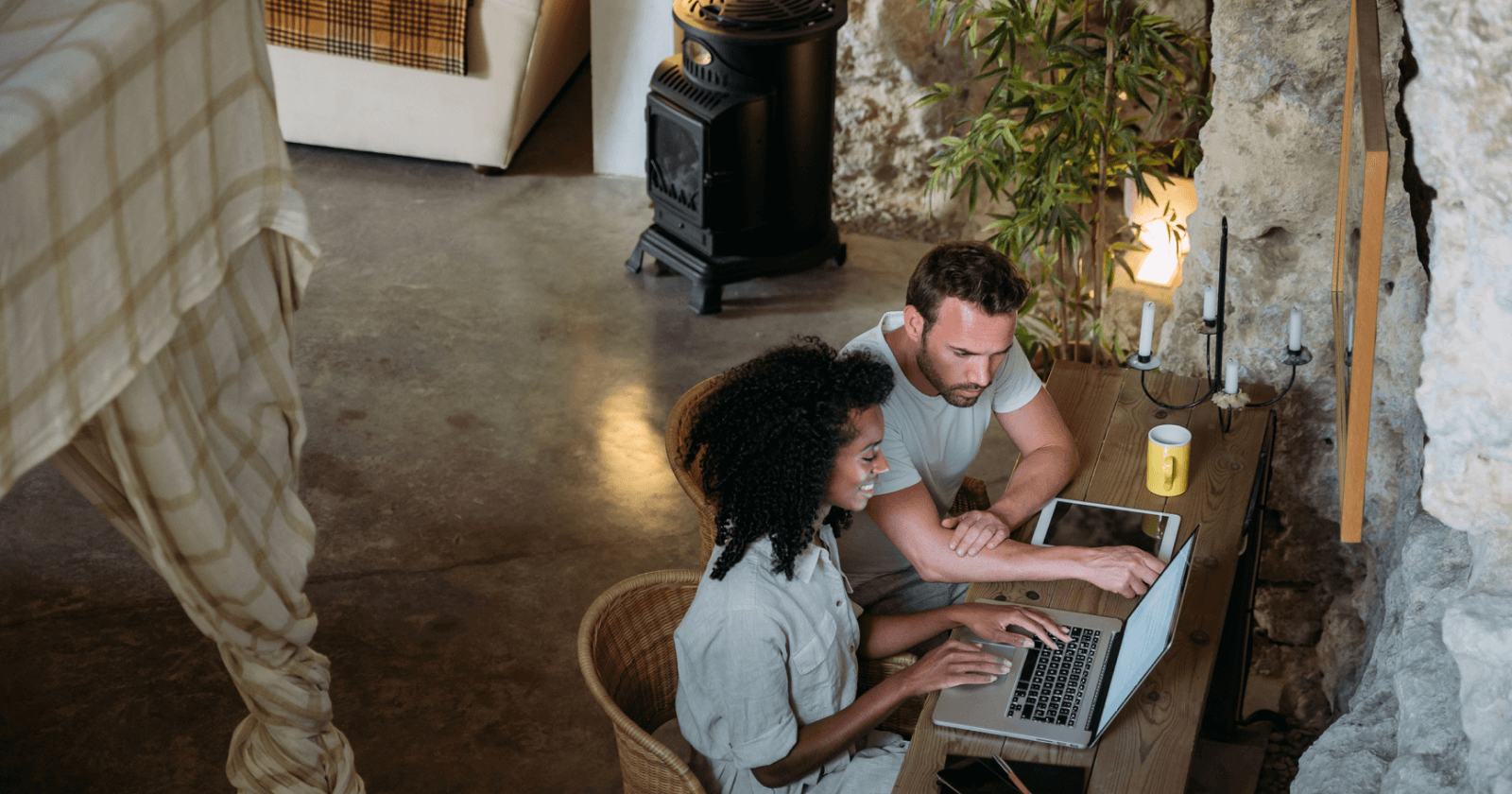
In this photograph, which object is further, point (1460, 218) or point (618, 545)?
point (618, 545)

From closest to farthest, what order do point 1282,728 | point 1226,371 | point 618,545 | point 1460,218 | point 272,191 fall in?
point 272,191, point 1460,218, point 1226,371, point 1282,728, point 618,545

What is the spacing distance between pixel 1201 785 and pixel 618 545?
1.67m

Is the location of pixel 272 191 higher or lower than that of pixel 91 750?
higher

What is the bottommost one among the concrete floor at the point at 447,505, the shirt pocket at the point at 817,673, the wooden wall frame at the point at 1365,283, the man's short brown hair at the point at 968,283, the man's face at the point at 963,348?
the concrete floor at the point at 447,505

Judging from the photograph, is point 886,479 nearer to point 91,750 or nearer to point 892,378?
point 892,378

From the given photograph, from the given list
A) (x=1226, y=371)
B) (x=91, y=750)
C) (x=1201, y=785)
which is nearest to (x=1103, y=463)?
(x=1226, y=371)

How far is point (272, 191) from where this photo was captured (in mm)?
1460

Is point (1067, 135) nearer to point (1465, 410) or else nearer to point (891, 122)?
point (891, 122)

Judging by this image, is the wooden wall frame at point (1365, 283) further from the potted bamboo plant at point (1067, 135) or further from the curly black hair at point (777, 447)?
the potted bamboo plant at point (1067, 135)

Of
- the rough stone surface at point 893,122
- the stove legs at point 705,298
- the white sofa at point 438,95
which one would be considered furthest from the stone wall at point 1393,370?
the white sofa at point 438,95

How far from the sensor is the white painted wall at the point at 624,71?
5500 mm

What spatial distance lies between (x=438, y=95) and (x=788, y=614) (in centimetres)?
433

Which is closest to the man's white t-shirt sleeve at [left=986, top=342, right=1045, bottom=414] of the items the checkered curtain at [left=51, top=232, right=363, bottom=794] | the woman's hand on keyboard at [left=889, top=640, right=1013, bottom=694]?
the woman's hand on keyboard at [left=889, top=640, right=1013, bottom=694]

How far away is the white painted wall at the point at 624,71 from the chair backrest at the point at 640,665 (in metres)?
3.47
